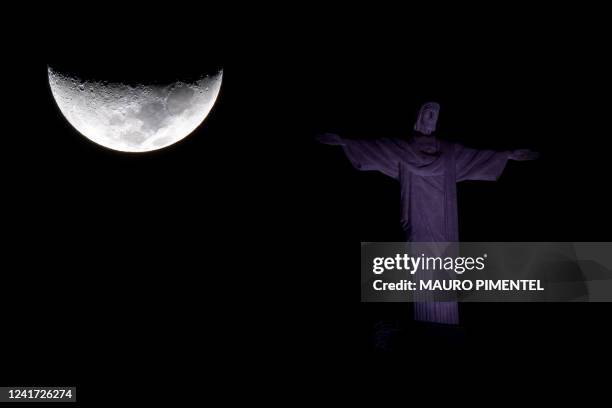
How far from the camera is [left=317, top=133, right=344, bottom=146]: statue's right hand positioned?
7.80m

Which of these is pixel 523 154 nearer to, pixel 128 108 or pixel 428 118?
pixel 428 118

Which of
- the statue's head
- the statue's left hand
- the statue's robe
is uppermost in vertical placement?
the statue's head

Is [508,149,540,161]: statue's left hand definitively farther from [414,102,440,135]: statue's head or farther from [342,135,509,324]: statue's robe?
[414,102,440,135]: statue's head

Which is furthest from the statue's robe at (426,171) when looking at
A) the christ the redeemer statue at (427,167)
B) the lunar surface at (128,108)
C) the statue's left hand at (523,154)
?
the lunar surface at (128,108)

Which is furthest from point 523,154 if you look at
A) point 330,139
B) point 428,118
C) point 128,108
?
point 128,108

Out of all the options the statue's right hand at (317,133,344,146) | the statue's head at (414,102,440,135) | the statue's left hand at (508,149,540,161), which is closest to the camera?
the statue's right hand at (317,133,344,146)

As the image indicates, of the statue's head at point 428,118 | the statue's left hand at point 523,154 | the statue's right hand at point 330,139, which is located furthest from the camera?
the statue's left hand at point 523,154

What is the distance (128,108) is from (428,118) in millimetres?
3118

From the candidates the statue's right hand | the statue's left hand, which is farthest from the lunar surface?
the statue's left hand

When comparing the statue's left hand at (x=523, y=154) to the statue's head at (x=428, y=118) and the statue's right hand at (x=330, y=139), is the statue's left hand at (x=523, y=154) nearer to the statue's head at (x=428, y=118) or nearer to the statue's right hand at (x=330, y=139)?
the statue's head at (x=428, y=118)

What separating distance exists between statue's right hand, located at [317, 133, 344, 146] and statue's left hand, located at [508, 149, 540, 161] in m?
1.90

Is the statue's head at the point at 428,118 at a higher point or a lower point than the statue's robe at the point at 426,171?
higher

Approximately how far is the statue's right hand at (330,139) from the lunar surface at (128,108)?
1758 mm

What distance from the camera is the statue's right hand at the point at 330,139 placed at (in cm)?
780
